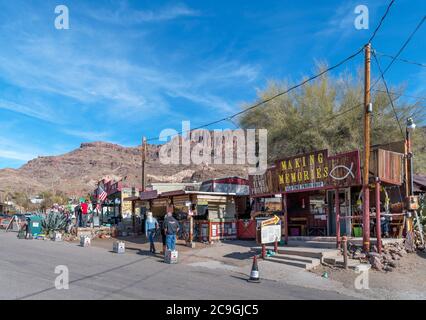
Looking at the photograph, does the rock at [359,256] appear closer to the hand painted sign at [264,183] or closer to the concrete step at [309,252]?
the concrete step at [309,252]

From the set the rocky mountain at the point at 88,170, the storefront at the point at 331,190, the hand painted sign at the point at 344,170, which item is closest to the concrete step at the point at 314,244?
the storefront at the point at 331,190

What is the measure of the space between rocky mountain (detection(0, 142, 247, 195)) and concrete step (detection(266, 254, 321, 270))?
61.0m

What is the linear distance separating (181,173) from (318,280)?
80605mm

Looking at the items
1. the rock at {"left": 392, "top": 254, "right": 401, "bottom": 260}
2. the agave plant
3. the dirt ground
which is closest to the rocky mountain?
the agave plant

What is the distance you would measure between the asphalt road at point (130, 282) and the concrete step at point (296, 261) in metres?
Answer: 2.06

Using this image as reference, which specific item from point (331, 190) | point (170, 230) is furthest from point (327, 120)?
point (170, 230)

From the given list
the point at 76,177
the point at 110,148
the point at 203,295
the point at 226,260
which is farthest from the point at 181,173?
the point at 203,295

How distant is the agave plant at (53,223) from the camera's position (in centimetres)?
2761

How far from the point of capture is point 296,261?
46.0 ft

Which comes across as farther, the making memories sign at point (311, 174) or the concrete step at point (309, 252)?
the making memories sign at point (311, 174)

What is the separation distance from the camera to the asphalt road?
9156mm

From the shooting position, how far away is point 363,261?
44.1 feet

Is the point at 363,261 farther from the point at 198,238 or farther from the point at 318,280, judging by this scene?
the point at 198,238

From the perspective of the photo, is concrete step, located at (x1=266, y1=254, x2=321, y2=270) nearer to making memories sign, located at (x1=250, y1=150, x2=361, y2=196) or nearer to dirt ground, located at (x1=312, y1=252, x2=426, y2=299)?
dirt ground, located at (x1=312, y1=252, x2=426, y2=299)
